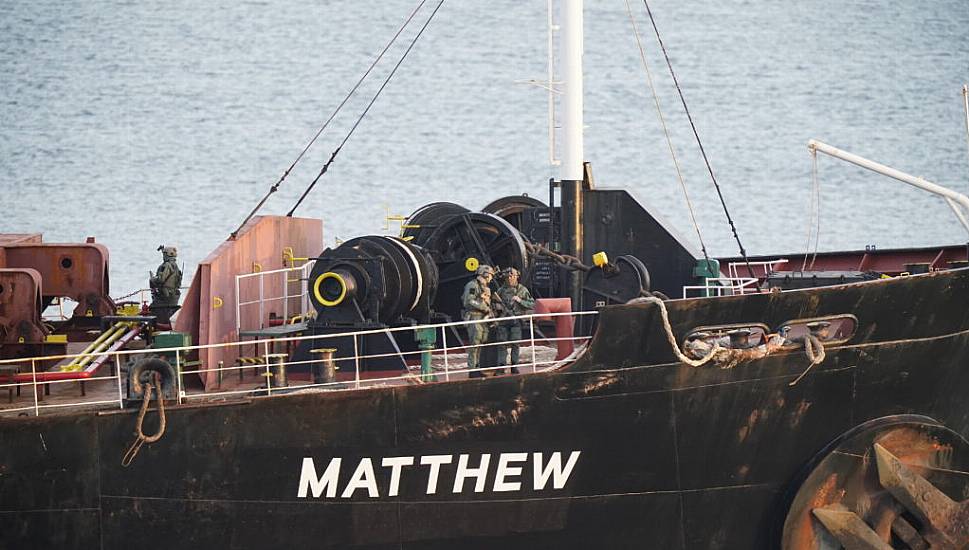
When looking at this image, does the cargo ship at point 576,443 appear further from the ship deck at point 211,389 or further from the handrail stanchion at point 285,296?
the handrail stanchion at point 285,296

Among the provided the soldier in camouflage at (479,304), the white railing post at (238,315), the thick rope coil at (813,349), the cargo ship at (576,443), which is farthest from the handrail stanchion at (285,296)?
the thick rope coil at (813,349)

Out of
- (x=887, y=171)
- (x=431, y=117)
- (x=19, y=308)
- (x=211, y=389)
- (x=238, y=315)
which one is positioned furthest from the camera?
(x=431, y=117)

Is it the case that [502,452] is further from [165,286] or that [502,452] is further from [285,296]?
[165,286]

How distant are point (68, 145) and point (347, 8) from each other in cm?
2213

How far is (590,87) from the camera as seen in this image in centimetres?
6962

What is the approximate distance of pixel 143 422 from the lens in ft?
38.5

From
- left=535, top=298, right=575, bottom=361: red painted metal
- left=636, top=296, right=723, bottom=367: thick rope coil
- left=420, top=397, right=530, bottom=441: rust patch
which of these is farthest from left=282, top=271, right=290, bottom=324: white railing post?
left=636, top=296, right=723, bottom=367: thick rope coil

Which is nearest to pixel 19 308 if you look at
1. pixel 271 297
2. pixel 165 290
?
pixel 165 290

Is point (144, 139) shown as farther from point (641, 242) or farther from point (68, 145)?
point (641, 242)

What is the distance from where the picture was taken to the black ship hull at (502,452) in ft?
38.7

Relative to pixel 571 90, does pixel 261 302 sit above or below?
below

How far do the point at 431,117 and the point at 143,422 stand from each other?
58367 mm

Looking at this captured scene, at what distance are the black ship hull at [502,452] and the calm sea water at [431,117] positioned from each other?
131ft

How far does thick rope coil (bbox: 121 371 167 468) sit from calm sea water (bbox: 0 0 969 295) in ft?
131
